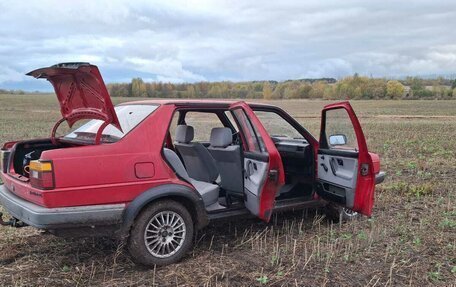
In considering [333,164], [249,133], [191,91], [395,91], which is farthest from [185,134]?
[395,91]

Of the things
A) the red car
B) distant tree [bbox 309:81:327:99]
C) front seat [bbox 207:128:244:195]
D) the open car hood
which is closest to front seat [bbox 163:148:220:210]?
the red car

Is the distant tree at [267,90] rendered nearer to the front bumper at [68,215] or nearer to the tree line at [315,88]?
the tree line at [315,88]

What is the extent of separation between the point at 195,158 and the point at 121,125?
1264 mm

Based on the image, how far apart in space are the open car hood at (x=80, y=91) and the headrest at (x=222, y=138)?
4.63ft

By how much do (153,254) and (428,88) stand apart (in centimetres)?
8611

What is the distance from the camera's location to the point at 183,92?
5850 cm

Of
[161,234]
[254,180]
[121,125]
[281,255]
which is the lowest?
[281,255]

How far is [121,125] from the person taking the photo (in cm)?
489

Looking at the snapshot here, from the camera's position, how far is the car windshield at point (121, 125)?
4746 mm

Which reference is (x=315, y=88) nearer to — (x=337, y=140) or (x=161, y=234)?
(x=337, y=140)

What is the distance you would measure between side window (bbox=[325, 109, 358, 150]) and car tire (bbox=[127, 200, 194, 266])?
6.63ft

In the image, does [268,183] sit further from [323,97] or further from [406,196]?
[323,97]

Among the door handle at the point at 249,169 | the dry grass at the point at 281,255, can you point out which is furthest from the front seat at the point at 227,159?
the dry grass at the point at 281,255

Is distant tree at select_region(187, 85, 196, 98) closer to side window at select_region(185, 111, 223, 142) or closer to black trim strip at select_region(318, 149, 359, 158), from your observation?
side window at select_region(185, 111, 223, 142)
